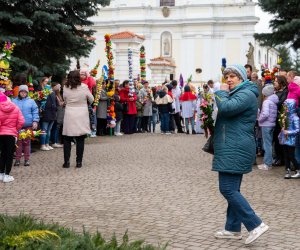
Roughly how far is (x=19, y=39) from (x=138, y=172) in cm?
623

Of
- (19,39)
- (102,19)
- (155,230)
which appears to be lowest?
(155,230)

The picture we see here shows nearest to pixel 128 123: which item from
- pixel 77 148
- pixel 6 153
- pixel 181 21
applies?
pixel 77 148

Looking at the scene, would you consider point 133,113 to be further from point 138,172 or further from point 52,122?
point 138,172

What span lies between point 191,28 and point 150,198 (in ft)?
184

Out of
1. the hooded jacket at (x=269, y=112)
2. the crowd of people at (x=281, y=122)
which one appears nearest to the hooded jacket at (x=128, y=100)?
the crowd of people at (x=281, y=122)

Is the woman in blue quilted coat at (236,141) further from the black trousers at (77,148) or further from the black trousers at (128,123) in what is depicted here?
the black trousers at (128,123)

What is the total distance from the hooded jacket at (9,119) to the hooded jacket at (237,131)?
5.41 meters

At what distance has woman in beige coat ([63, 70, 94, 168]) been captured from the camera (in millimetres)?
12625

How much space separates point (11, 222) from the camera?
647 centimetres

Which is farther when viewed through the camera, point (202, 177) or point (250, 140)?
point (202, 177)

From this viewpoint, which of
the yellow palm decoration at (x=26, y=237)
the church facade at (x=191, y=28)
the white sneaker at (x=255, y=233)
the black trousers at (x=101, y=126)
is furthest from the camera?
the church facade at (x=191, y=28)

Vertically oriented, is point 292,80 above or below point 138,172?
above

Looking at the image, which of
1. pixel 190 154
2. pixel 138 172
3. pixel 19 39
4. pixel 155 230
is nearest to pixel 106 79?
pixel 19 39

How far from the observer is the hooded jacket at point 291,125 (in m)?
11.4
